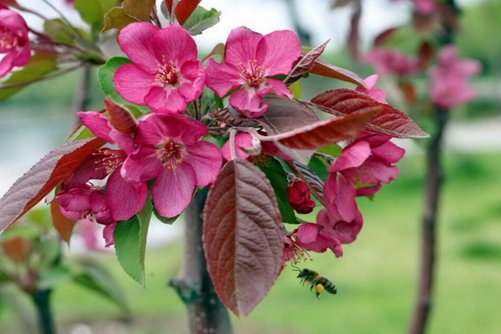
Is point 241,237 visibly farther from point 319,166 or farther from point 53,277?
point 53,277

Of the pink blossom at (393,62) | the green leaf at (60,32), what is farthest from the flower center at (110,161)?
the pink blossom at (393,62)

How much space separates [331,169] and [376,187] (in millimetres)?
126

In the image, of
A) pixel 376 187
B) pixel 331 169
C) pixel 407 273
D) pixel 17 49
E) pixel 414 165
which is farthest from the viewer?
pixel 414 165

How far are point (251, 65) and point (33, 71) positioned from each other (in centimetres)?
45

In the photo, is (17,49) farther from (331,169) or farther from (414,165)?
(414,165)

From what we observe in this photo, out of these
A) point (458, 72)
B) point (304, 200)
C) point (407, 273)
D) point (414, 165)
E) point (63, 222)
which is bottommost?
point (414, 165)

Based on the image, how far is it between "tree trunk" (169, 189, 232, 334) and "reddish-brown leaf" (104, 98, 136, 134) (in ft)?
0.89

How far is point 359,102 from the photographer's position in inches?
22.2

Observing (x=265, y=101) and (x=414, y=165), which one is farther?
(x=414, y=165)

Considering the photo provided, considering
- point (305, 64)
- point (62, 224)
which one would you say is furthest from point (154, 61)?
point (62, 224)

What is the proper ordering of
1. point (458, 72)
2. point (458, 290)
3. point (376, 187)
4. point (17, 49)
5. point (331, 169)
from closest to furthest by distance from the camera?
point (331, 169) → point (376, 187) → point (17, 49) → point (458, 72) → point (458, 290)

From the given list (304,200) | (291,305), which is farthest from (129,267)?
(291,305)

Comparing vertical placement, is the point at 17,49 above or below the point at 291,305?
above

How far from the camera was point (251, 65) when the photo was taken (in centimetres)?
59
